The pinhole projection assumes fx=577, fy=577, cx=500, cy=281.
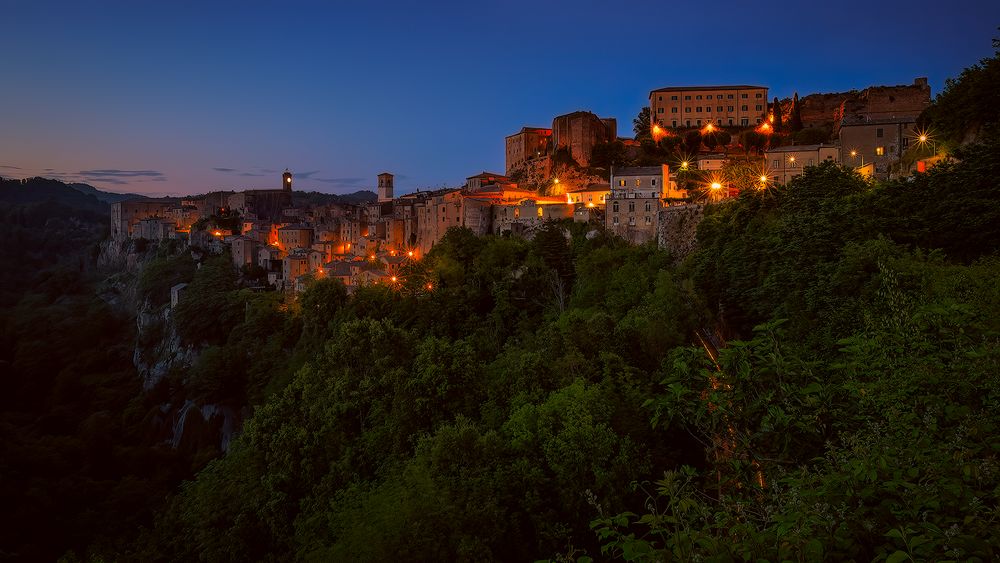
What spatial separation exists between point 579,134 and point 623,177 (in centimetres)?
1899

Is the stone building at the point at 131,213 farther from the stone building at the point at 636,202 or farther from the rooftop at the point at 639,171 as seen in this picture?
the stone building at the point at 636,202

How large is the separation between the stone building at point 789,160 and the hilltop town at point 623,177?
0.08 metres

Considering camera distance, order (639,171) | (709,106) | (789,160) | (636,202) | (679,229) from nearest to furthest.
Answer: (679,229), (636,202), (789,160), (639,171), (709,106)

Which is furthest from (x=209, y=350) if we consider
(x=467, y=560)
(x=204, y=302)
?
(x=467, y=560)

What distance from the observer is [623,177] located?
40844 mm

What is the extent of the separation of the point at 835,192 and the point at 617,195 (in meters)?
18.3

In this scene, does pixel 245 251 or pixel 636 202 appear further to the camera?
pixel 245 251

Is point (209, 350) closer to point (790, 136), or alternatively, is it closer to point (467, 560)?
point (467, 560)

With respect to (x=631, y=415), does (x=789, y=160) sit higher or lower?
higher

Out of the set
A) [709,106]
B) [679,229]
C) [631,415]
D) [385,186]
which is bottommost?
[631,415]

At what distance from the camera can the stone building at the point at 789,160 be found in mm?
39438

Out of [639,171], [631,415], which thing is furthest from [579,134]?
[631,415]

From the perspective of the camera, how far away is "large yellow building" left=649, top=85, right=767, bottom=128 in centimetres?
5644

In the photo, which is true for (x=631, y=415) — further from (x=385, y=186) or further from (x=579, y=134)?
(x=385, y=186)
